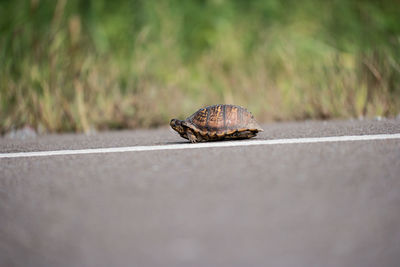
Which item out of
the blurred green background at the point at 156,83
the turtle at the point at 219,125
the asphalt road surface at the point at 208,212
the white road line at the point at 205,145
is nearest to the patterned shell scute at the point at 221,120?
the turtle at the point at 219,125

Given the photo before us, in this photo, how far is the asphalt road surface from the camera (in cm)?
157

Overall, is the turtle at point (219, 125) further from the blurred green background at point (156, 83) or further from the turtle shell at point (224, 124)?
the blurred green background at point (156, 83)

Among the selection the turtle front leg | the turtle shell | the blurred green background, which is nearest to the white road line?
the turtle shell

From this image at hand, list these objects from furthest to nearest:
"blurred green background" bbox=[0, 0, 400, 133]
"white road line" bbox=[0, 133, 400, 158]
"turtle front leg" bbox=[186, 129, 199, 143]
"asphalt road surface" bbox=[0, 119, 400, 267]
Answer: "blurred green background" bbox=[0, 0, 400, 133]
"turtle front leg" bbox=[186, 129, 199, 143]
"white road line" bbox=[0, 133, 400, 158]
"asphalt road surface" bbox=[0, 119, 400, 267]

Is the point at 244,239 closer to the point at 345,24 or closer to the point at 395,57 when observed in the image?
the point at 395,57

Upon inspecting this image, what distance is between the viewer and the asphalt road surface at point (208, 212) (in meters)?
1.57

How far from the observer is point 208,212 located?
75.9 inches

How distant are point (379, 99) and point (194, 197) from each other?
523 cm

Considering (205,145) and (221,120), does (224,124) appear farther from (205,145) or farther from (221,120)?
(205,145)

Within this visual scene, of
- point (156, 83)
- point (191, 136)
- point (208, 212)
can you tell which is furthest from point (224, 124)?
point (156, 83)

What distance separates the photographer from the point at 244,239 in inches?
65.2

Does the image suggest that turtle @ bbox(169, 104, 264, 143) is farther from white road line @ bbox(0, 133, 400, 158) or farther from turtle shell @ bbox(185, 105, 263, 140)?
white road line @ bbox(0, 133, 400, 158)

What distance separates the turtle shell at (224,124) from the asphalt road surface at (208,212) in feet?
3.77

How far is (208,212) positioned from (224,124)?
7.83 feet
